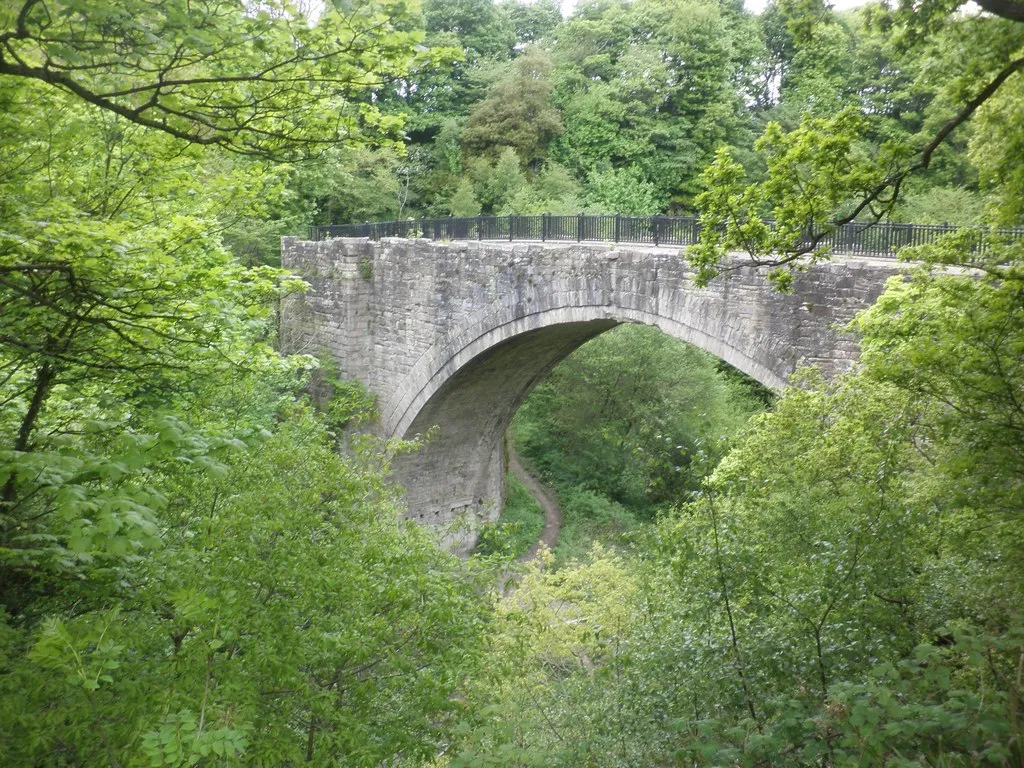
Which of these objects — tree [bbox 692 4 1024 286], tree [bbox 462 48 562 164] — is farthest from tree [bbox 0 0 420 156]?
tree [bbox 462 48 562 164]

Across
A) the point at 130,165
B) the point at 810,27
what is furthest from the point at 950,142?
the point at 130,165

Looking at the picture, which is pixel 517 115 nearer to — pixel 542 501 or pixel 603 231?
pixel 542 501

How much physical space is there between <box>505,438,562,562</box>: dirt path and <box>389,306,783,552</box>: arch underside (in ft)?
4.07

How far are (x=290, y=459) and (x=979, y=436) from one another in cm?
396

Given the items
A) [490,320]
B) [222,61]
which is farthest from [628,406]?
[222,61]

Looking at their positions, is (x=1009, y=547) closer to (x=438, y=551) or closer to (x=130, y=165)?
(x=438, y=551)

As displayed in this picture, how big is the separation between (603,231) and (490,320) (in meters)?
2.41

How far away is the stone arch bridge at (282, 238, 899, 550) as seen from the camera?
10.9 meters

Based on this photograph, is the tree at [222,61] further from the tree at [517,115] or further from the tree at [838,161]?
the tree at [517,115]

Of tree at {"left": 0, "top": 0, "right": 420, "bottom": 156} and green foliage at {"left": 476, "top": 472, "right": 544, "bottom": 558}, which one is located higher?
tree at {"left": 0, "top": 0, "right": 420, "bottom": 156}

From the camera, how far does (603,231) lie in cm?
1434

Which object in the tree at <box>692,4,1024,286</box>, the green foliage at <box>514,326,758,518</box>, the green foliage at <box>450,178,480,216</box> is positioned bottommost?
the green foliage at <box>514,326,758,518</box>

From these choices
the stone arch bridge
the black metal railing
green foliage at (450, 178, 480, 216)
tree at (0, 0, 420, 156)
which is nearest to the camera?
tree at (0, 0, 420, 156)

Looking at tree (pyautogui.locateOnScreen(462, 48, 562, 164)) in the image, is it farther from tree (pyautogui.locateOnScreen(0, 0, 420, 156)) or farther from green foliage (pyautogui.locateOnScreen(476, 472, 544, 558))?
tree (pyautogui.locateOnScreen(0, 0, 420, 156))
